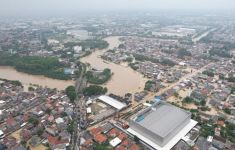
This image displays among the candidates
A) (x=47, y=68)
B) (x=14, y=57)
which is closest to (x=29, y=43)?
(x=14, y=57)

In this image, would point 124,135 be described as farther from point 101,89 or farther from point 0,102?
point 0,102

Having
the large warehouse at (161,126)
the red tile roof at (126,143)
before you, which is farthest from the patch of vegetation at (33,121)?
the large warehouse at (161,126)

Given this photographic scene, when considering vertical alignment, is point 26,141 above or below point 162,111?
below

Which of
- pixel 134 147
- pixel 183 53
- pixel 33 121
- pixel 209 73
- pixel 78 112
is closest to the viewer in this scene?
pixel 134 147

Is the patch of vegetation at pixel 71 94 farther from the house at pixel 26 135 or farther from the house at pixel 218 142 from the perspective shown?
the house at pixel 218 142

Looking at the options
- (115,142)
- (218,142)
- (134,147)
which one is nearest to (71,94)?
(115,142)

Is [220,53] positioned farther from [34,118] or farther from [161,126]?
[34,118]
